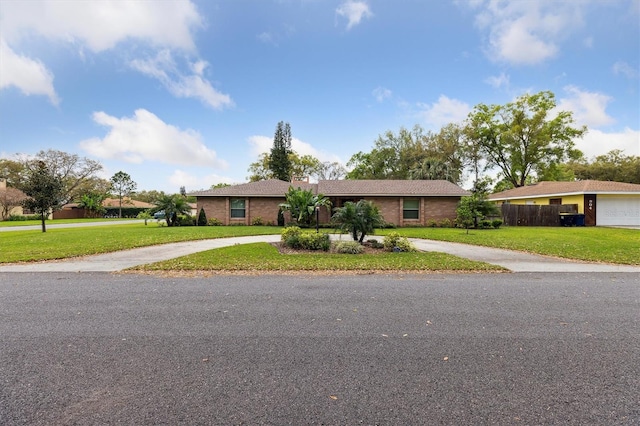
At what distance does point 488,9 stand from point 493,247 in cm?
1155

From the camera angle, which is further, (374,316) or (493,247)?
(493,247)

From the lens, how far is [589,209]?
77.2 feet

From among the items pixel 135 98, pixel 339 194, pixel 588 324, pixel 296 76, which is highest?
pixel 296 76

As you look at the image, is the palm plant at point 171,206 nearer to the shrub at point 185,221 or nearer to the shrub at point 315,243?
the shrub at point 185,221

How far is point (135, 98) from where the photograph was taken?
20.3 metres

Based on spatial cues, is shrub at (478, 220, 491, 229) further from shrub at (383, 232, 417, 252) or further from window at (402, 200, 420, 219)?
shrub at (383, 232, 417, 252)

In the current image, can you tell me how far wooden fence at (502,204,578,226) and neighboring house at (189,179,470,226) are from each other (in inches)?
187

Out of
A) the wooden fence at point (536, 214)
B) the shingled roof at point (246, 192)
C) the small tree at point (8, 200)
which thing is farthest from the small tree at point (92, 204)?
the wooden fence at point (536, 214)

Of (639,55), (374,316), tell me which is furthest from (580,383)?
(639,55)

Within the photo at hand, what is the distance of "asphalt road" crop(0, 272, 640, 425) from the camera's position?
2.38 meters

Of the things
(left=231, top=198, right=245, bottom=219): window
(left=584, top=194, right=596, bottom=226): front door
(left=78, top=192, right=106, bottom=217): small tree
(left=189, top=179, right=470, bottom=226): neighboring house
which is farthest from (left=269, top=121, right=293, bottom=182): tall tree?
(left=584, top=194, right=596, bottom=226): front door

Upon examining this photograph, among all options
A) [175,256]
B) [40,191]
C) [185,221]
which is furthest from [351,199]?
[40,191]

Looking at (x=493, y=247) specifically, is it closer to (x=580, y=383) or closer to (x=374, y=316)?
(x=374, y=316)

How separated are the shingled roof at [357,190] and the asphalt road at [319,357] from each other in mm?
17785
